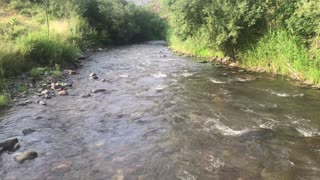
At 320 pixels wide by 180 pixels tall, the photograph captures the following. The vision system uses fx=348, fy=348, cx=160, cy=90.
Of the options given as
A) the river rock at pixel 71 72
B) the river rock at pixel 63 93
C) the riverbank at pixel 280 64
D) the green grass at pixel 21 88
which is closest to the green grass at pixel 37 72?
the river rock at pixel 71 72

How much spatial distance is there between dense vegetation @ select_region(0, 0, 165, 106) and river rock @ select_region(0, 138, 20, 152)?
5.90 m

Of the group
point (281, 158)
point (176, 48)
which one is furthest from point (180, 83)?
point (176, 48)

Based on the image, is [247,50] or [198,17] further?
[198,17]

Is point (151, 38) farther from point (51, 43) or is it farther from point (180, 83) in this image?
point (180, 83)

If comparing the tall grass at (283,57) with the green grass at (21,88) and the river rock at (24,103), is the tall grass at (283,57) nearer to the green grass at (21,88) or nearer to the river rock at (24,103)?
the river rock at (24,103)

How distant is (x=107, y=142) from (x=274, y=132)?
4.15 m

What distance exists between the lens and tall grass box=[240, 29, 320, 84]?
1433 cm

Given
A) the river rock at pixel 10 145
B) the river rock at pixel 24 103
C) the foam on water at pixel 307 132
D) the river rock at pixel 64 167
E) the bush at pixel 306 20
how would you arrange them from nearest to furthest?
the river rock at pixel 64 167 < the river rock at pixel 10 145 < the foam on water at pixel 307 132 < the river rock at pixel 24 103 < the bush at pixel 306 20

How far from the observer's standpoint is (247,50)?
723 inches

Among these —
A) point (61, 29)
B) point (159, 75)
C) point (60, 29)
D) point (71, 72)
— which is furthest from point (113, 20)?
point (159, 75)

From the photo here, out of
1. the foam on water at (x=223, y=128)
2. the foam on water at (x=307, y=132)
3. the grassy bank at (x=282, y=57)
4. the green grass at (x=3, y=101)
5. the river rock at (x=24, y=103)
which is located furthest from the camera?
the grassy bank at (x=282, y=57)

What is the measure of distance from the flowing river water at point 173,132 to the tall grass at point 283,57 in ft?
3.38

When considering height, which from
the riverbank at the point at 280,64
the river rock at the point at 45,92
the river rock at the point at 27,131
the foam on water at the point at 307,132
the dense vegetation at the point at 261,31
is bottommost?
the river rock at the point at 45,92

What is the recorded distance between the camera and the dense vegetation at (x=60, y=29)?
16.0m
